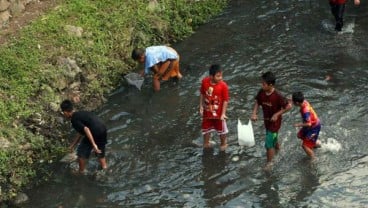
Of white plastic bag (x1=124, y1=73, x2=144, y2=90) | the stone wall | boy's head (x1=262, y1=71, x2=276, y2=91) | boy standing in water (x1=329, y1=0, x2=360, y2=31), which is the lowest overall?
white plastic bag (x1=124, y1=73, x2=144, y2=90)

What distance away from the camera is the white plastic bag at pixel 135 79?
1191cm

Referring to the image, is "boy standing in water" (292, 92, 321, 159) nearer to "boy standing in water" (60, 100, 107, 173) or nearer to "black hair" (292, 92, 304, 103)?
"black hair" (292, 92, 304, 103)

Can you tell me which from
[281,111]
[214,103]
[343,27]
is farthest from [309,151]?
[343,27]

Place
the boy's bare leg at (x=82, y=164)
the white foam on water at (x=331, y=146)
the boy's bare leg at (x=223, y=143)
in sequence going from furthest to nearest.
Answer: the boy's bare leg at (x=223, y=143), the white foam on water at (x=331, y=146), the boy's bare leg at (x=82, y=164)

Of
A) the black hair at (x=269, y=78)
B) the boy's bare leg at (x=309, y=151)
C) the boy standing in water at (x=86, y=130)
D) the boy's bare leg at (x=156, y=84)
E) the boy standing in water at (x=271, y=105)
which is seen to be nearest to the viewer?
the black hair at (x=269, y=78)

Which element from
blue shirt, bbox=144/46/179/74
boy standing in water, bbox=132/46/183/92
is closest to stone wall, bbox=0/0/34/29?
boy standing in water, bbox=132/46/183/92

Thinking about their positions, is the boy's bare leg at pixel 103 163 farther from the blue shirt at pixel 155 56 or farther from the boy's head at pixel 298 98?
the boy's head at pixel 298 98

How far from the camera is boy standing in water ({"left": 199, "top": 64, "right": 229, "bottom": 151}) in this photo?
9099 mm

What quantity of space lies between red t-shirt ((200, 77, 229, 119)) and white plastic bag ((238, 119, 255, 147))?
19.1 inches

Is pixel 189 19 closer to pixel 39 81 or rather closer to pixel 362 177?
pixel 39 81

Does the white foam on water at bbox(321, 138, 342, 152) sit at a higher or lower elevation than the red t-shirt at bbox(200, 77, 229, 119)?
lower

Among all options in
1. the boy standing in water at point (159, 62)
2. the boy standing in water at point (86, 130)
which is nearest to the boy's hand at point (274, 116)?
the boy standing in water at point (86, 130)

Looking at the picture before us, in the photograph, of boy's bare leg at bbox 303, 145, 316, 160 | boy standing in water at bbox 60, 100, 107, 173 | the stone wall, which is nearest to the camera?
boy standing in water at bbox 60, 100, 107, 173

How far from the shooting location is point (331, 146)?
9641mm
